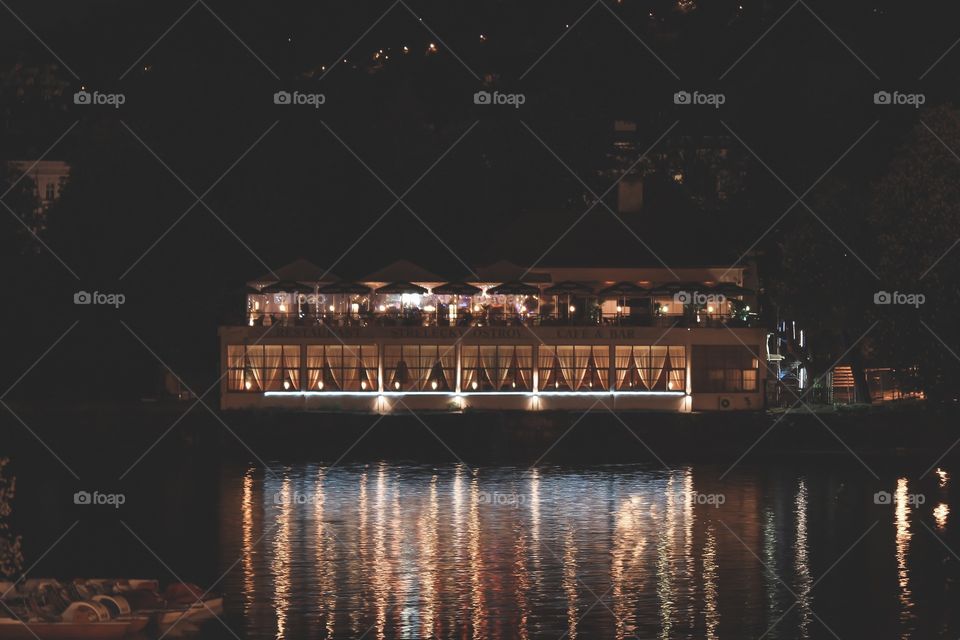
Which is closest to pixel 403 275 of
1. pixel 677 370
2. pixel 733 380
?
pixel 677 370

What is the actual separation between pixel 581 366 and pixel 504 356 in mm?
3540

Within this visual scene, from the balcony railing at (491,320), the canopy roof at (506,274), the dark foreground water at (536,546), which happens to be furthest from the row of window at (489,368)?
the dark foreground water at (536,546)

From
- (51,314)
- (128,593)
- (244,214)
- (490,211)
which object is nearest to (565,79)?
(490,211)

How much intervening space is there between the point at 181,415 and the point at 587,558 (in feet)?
103

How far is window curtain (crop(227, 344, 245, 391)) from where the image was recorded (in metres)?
77.1

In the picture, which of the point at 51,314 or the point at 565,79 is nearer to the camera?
the point at 51,314

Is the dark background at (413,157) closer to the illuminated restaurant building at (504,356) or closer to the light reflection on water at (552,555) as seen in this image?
the illuminated restaurant building at (504,356)

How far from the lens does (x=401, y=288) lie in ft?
260

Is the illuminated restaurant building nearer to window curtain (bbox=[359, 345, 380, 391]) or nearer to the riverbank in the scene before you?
window curtain (bbox=[359, 345, 380, 391])

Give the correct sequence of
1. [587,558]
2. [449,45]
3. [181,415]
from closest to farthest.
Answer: [587,558] → [181,415] → [449,45]

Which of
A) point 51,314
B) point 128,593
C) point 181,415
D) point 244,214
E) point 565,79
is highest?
point 565,79

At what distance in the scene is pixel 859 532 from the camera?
5203 cm

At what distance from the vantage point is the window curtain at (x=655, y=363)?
251 feet

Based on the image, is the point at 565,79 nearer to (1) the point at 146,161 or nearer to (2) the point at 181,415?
(1) the point at 146,161
